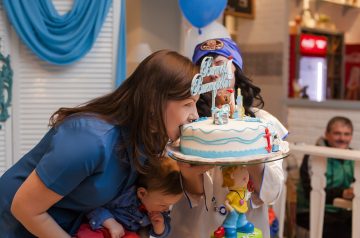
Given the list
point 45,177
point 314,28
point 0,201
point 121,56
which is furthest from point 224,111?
point 314,28

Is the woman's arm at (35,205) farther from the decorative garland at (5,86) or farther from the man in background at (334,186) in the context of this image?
the man in background at (334,186)

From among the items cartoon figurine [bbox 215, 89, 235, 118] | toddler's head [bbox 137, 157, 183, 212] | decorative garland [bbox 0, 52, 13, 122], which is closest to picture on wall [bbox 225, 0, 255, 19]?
decorative garland [bbox 0, 52, 13, 122]

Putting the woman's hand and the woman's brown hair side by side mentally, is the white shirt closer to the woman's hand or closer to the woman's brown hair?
the woman's hand

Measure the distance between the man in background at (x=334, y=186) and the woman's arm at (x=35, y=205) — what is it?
2.19 m

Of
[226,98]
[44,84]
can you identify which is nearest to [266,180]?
[226,98]

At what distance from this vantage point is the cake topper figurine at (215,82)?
1.31m

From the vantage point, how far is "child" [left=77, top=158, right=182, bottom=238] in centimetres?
145

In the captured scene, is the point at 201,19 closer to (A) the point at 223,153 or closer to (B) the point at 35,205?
(A) the point at 223,153

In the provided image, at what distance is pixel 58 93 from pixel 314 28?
463cm

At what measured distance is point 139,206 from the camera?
59.0 inches

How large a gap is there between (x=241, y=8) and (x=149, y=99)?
14.7ft

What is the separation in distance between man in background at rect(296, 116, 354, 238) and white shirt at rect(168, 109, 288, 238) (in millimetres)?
1556

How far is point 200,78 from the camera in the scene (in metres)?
1.32

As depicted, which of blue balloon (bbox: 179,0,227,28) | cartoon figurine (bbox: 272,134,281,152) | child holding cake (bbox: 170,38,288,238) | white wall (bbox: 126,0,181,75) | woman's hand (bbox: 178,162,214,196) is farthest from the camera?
white wall (bbox: 126,0,181,75)
